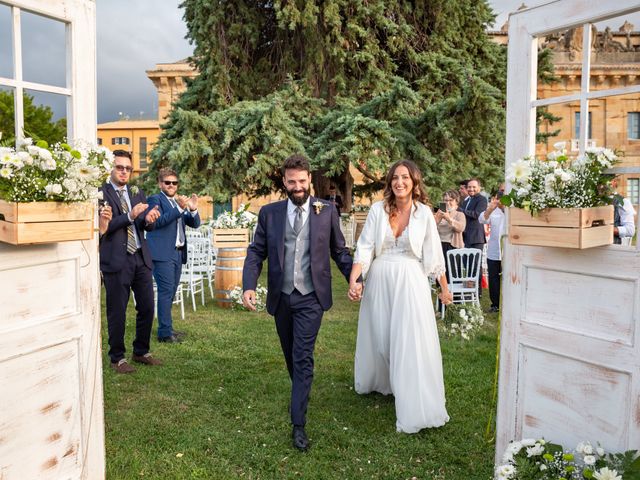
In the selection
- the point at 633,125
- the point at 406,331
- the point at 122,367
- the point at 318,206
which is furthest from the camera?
the point at 633,125

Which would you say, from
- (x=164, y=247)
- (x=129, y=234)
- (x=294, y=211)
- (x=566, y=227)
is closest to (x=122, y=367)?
(x=129, y=234)

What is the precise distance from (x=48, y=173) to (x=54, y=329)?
0.90 metres

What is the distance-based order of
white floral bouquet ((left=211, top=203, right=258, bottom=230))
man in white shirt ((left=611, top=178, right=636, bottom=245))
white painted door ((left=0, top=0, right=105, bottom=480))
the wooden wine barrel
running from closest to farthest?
white painted door ((left=0, top=0, right=105, bottom=480)), man in white shirt ((left=611, top=178, right=636, bottom=245)), the wooden wine barrel, white floral bouquet ((left=211, top=203, right=258, bottom=230))

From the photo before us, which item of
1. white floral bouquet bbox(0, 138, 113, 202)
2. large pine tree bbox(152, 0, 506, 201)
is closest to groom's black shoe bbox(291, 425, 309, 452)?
white floral bouquet bbox(0, 138, 113, 202)

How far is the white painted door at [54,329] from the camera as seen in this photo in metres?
2.85

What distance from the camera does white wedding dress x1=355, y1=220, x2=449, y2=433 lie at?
15.0 ft

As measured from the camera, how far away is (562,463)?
2914 millimetres

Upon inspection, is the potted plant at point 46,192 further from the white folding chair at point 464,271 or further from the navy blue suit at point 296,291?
the white folding chair at point 464,271

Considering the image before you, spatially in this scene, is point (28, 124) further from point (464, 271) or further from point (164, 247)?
point (464, 271)

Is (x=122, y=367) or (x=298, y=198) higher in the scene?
(x=298, y=198)

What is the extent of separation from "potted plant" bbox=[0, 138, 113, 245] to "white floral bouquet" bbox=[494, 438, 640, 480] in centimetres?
270

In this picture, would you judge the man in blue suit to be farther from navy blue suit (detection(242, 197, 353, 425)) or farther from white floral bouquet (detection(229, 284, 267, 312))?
navy blue suit (detection(242, 197, 353, 425))

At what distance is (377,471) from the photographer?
3994 millimetres

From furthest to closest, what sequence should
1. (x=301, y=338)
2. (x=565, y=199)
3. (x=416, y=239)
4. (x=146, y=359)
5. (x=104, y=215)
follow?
1. (x=146, y=359)
2. (x=416, y=239)
3. (x=301, y=338)
4. (x=104, y=215)
5. (x=565, y=199)
